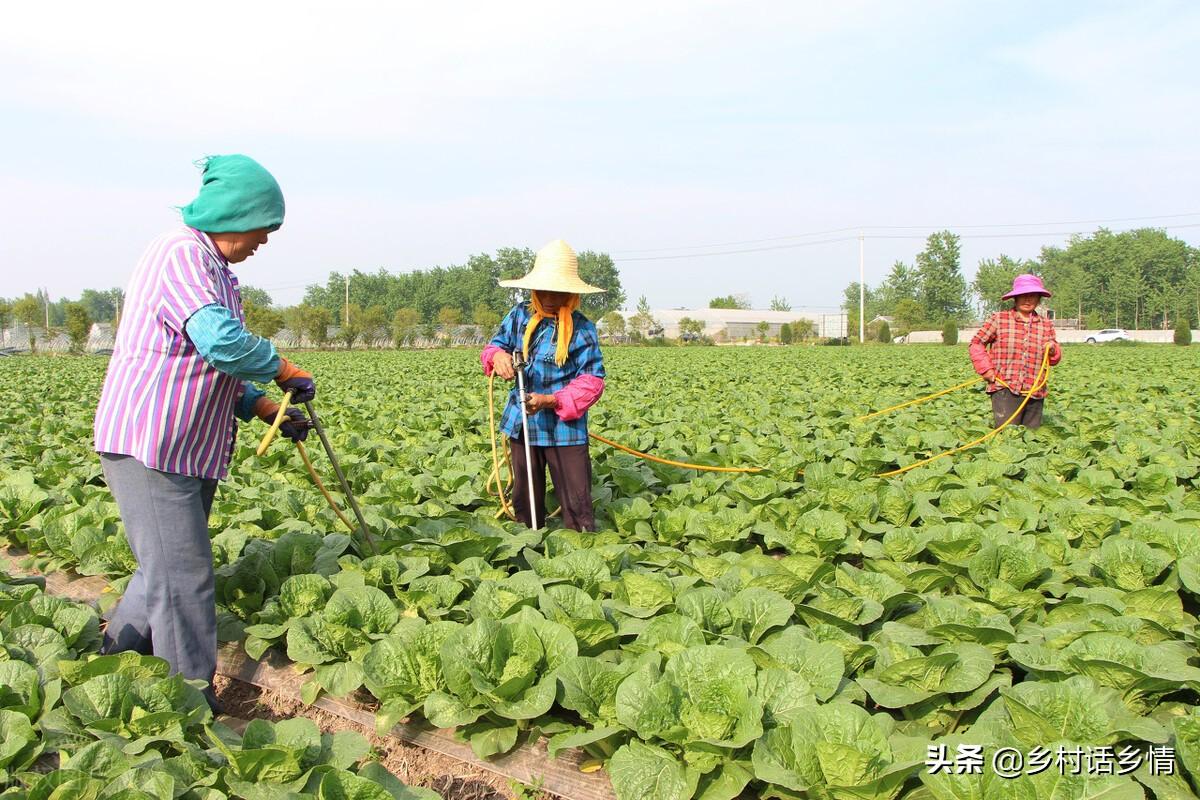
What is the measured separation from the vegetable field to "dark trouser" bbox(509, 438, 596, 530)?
0.90 feet

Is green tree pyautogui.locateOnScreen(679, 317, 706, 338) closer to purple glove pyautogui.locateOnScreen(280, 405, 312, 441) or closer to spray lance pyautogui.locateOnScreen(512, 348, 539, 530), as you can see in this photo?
spray lance pyautogui.locateOnScreen(512, 348, 539, 530)

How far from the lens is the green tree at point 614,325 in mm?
62750

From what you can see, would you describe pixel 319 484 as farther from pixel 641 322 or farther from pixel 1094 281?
pixel 1094 281

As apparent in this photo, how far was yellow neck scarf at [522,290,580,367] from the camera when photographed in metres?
4.39

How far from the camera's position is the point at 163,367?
2719 millimetres

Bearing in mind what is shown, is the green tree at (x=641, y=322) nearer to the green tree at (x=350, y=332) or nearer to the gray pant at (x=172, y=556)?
the green tree at (x=350, y=332)

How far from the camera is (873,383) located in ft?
50.6

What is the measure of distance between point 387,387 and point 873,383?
29.1 feet

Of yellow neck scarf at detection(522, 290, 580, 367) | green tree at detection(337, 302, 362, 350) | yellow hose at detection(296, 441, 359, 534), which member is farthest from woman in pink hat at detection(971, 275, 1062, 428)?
green tree at detection(337, 302, 362, 350)

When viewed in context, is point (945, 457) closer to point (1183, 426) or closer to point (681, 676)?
point (1183, 426)

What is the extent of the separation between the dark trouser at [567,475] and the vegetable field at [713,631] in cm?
28

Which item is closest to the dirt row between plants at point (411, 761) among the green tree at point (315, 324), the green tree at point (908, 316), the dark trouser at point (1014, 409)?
the dark trouser at point (1014, 409)

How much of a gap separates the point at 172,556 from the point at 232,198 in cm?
118

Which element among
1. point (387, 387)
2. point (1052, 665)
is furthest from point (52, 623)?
point (387, 387)
